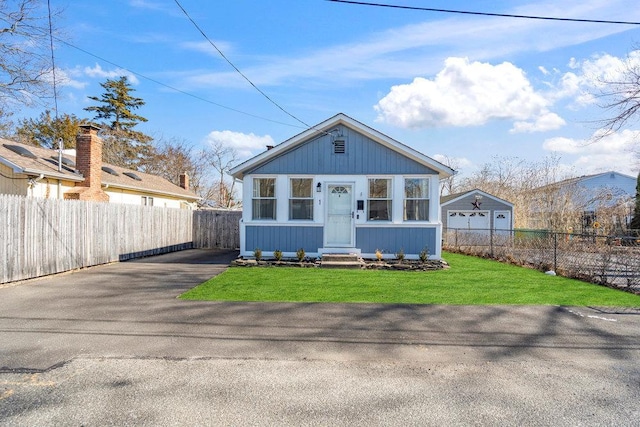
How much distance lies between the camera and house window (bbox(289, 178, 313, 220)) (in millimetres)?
12555

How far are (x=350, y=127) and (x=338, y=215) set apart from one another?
292 cm

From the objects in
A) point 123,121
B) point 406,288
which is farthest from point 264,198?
point 123,121

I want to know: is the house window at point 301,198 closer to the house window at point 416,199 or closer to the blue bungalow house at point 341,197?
the blue bungalow house at point 341,197

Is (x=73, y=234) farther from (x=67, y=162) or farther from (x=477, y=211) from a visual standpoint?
(x=477, y=211)

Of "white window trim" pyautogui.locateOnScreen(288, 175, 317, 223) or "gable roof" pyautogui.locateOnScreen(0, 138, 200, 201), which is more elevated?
"gable roof" pyautogui.locateOnScreen(0, 138, 200, 201)

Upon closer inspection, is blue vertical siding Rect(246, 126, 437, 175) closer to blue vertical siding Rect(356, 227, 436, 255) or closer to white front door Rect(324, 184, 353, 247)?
white front door Rect(324, 184, 353, 247)

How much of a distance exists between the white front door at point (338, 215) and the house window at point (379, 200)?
2.20ft

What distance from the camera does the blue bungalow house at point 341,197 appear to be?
40.4ft

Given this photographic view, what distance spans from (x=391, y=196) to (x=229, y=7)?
721 centimetres

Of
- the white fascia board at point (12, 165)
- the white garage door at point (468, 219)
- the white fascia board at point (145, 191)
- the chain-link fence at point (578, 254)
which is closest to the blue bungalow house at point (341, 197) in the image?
the chain-link fence at point (578, 254)

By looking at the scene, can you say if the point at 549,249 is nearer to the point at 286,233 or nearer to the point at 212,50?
the point at 286,233

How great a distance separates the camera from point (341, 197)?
1257cm

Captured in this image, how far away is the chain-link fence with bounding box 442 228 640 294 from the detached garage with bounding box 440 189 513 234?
9467mm

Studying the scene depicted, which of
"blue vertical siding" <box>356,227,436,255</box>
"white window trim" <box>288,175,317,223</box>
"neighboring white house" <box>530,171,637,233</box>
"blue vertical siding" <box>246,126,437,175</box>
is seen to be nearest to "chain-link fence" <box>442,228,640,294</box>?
"blue vertical siding" <box>356,227,436,255</box>
